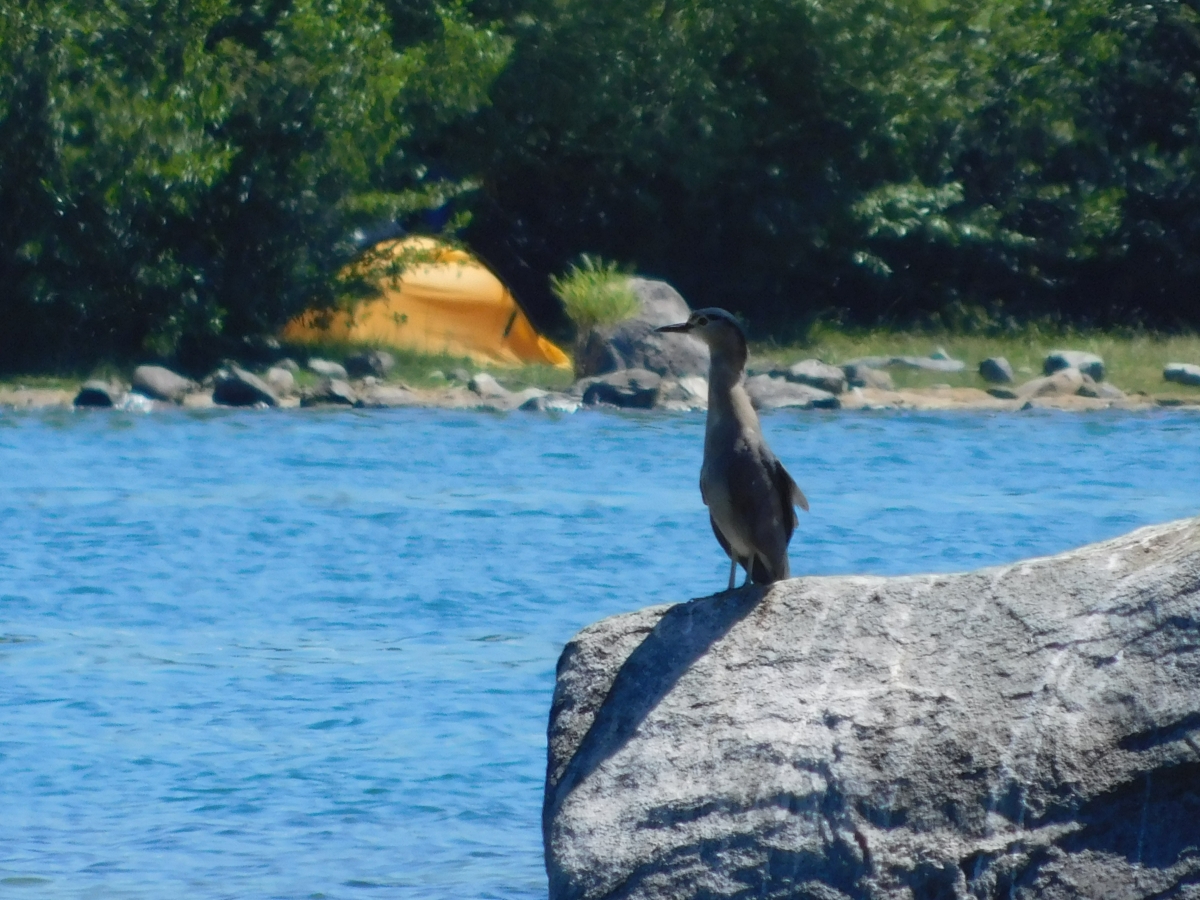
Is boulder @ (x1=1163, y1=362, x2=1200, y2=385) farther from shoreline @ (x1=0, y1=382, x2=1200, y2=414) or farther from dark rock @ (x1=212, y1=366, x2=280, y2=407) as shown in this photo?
dark rock @ (x1=212, y1=366, x2=280, y2=407)

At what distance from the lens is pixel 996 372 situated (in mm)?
22766

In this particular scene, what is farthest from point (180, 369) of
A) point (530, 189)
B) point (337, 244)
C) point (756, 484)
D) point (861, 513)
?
point (756, 484)

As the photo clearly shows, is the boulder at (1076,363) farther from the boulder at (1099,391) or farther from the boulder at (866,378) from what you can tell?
the boulder at (866,378)

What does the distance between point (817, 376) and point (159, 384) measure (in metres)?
7.50

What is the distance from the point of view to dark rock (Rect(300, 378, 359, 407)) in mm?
20953

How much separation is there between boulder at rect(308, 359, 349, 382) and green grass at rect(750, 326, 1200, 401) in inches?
209

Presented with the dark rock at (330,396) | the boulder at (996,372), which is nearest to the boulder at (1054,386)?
the boulder at (996,372)

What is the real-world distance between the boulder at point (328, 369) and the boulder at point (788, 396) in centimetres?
474

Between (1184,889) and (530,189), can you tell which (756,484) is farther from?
(530,189)

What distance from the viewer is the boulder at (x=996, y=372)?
22672 millimetres

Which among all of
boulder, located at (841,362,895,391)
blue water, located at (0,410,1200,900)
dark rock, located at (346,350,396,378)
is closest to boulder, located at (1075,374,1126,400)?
blue water, located at (0,410,1200,900)

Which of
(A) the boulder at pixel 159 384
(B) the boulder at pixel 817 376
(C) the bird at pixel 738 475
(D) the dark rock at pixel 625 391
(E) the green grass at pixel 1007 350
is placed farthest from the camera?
(E) the green grass at pixel 1007 350

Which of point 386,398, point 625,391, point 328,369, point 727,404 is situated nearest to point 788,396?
point 625,391

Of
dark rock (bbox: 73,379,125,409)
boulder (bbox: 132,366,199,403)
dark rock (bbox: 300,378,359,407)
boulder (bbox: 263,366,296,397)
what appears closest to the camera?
dark rock (bbox: 73,379,125,409)
